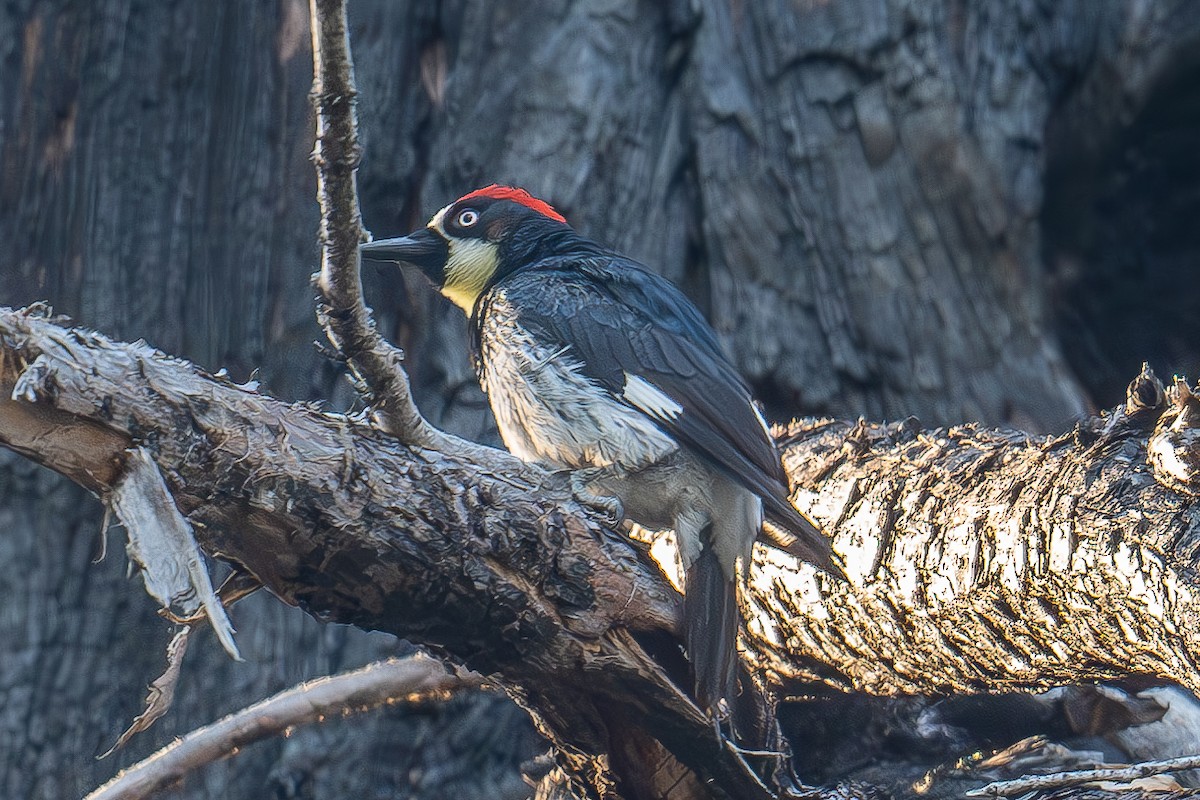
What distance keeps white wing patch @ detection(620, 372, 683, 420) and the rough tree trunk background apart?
3.40 ft

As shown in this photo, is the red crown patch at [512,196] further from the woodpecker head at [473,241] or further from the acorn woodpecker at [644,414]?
the acorn woodpecker at [644,414]

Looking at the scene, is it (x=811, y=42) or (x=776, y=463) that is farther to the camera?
(x=811, y=42)

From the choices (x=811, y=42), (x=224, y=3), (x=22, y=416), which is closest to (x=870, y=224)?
(x=811, y=42)

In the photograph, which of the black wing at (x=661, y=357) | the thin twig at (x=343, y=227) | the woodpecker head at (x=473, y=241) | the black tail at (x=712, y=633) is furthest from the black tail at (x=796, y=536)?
the woodpecker head at (x=473, y=241)

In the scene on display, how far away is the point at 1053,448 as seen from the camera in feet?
7.01

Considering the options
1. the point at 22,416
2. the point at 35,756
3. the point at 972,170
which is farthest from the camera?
the point at 972,170

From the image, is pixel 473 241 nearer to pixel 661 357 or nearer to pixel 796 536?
pixel 661 357

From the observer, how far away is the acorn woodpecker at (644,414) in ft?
7.36

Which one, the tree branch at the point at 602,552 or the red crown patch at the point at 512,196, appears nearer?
the tree branch at the point at 602,552

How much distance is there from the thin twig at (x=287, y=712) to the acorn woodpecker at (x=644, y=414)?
0.51m

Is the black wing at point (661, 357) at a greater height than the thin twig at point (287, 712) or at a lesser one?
greater

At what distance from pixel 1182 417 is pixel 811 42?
2151mm

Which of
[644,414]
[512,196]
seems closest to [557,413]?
[644,414]

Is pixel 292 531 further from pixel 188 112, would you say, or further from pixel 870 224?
pixel 870 224
